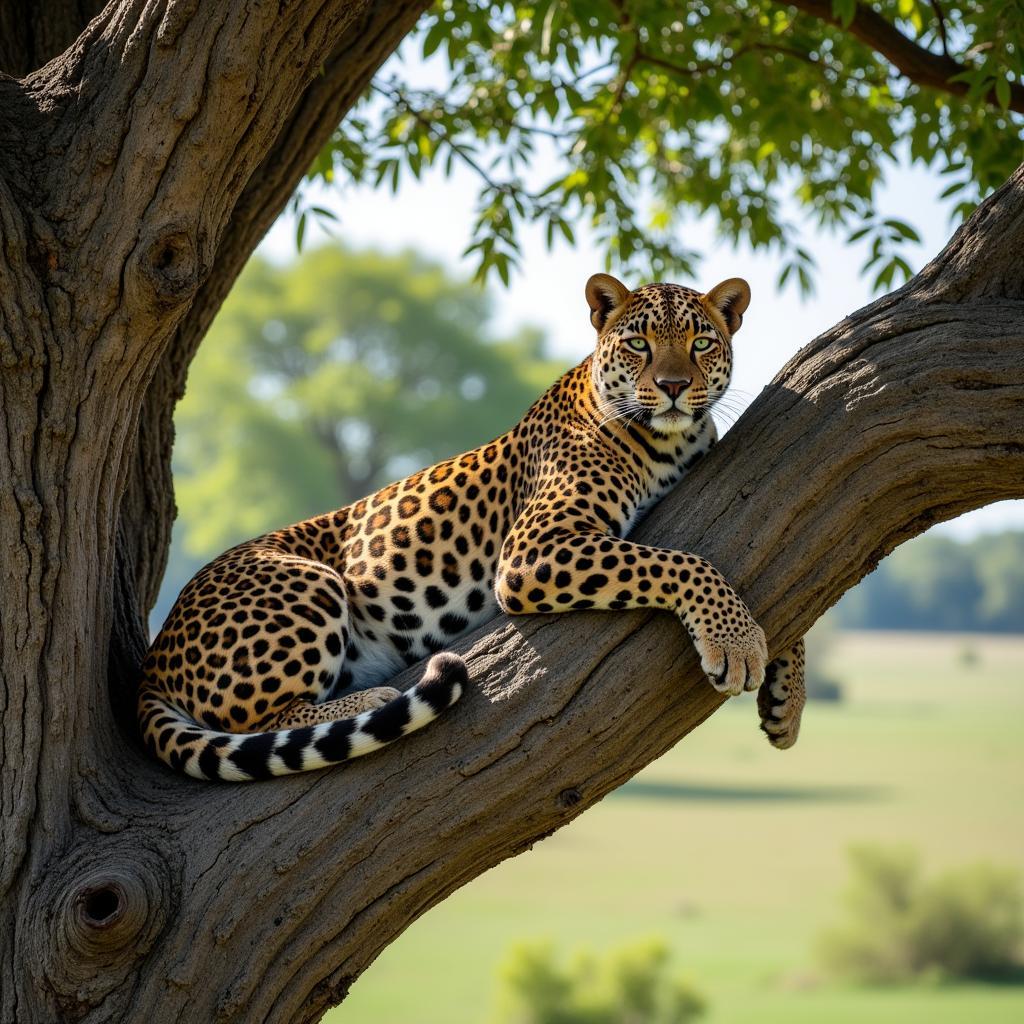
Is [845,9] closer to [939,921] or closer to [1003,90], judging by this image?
[1003,90]

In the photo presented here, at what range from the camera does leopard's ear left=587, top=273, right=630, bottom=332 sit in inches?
226

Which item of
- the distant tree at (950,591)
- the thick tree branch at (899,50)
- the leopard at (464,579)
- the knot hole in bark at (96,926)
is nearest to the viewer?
the knot hole in bark at (96,926)

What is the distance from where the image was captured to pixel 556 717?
4.36m

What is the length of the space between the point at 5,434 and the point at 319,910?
5.92 ft

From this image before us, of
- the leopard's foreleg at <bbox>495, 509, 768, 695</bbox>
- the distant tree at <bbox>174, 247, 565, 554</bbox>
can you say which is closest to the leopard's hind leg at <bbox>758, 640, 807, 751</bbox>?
the leopard's foreleg at <bbox>495, 509, 768, 695</bbox>

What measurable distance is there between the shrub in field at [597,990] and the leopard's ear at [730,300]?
19.1 m

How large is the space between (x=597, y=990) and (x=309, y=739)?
21.9 meters

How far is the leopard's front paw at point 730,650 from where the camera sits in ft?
14.2

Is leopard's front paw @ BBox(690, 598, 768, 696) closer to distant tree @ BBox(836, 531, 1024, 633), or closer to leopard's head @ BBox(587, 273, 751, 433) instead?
leopard's head @ BBox(587, 273, 751, 433)

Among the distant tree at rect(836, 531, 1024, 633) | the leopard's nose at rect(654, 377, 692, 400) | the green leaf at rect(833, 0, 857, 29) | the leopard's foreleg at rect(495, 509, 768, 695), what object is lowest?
the leopard's foreleg at rect(495, 509, 768, 695)

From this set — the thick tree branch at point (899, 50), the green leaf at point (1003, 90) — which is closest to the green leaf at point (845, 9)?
the green leaf at point (1003, 90)

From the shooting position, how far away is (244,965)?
4191 mm

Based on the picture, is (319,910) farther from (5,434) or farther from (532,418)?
(532,418)

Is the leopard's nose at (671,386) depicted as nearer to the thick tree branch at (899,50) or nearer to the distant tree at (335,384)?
the thick tree branch at (899,50)
